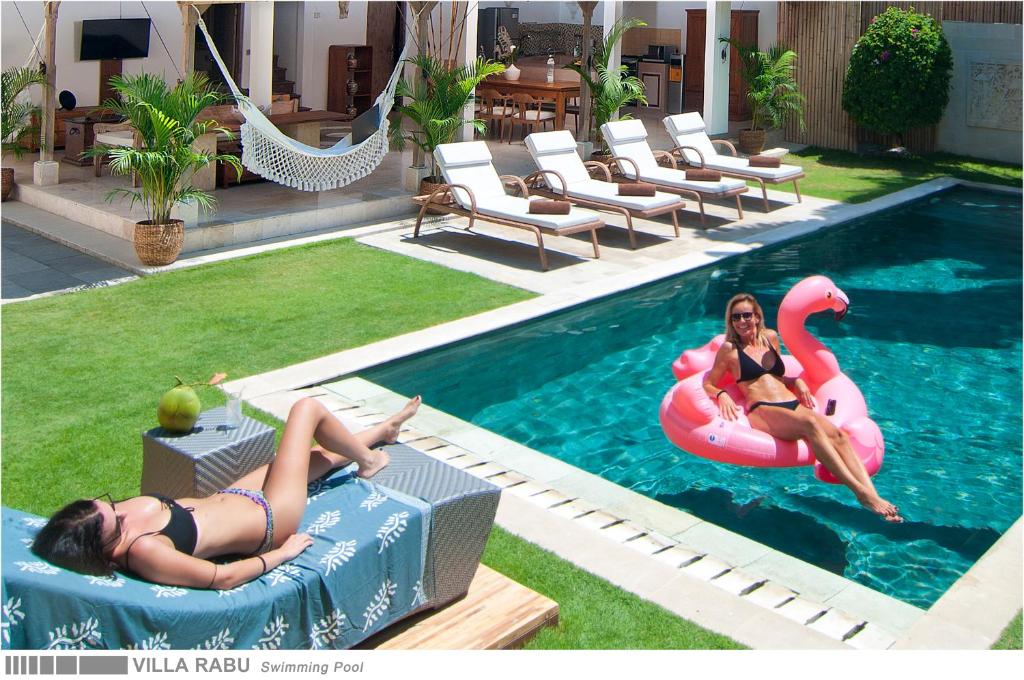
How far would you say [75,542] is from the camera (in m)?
3.49

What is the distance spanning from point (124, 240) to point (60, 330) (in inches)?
108

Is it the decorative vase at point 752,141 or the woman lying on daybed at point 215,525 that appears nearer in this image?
the woman lying on daybed at point 215,525

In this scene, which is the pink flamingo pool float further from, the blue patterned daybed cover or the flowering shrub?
the flowering shrub

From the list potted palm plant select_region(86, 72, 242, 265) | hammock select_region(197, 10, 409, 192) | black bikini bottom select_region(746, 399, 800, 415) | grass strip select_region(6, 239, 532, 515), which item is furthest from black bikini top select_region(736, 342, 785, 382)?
hammock select_region(197, 10, 409, 192)

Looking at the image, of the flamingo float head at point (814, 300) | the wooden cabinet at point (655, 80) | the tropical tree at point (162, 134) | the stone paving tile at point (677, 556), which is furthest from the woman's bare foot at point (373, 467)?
the wooden cabinet at point (655, 80)

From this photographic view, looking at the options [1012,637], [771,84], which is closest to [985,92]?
[771,84]

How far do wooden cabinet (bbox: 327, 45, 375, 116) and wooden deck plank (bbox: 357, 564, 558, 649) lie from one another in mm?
13332

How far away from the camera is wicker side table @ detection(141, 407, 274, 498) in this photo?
4574 mm

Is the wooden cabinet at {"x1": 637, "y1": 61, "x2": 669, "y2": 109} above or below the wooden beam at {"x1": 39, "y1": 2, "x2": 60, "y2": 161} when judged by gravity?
above

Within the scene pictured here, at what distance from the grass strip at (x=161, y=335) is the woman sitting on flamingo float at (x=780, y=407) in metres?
2.79

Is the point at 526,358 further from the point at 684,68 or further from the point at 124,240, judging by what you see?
the point at 684,68

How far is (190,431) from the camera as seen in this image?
476 centimetres

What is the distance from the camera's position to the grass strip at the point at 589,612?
448cm

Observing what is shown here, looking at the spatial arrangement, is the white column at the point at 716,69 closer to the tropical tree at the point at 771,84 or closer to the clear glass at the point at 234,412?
the tropical tree at the point at 771,84
